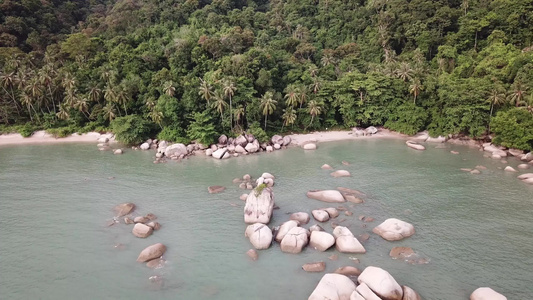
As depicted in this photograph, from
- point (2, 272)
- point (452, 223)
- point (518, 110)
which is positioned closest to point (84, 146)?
point (2, 272)

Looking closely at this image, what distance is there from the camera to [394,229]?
22734mm

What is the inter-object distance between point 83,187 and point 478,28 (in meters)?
61.8

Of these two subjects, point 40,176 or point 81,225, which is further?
point 40,176

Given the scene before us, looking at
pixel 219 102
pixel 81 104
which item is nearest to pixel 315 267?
pixel 219 102

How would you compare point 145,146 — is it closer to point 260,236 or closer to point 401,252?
point 260,236

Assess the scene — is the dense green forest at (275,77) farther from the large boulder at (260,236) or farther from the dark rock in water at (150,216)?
the large boulder at (260,236)

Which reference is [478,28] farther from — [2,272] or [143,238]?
[2,272]

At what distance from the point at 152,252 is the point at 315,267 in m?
10.2

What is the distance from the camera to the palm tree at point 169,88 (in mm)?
45281

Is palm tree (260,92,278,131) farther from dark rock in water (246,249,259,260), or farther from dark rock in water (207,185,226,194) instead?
dark rock in water (246,249,259,260)

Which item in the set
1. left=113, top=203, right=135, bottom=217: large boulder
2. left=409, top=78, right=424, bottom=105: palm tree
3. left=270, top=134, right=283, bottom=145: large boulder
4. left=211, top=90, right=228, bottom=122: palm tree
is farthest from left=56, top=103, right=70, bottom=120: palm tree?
left=409, top=78, right=424, bottom=105: palm tree

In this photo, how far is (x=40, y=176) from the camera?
114 feet

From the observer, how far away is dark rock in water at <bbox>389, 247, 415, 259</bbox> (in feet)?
67.7

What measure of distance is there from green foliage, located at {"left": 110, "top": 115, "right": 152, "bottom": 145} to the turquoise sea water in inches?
148
